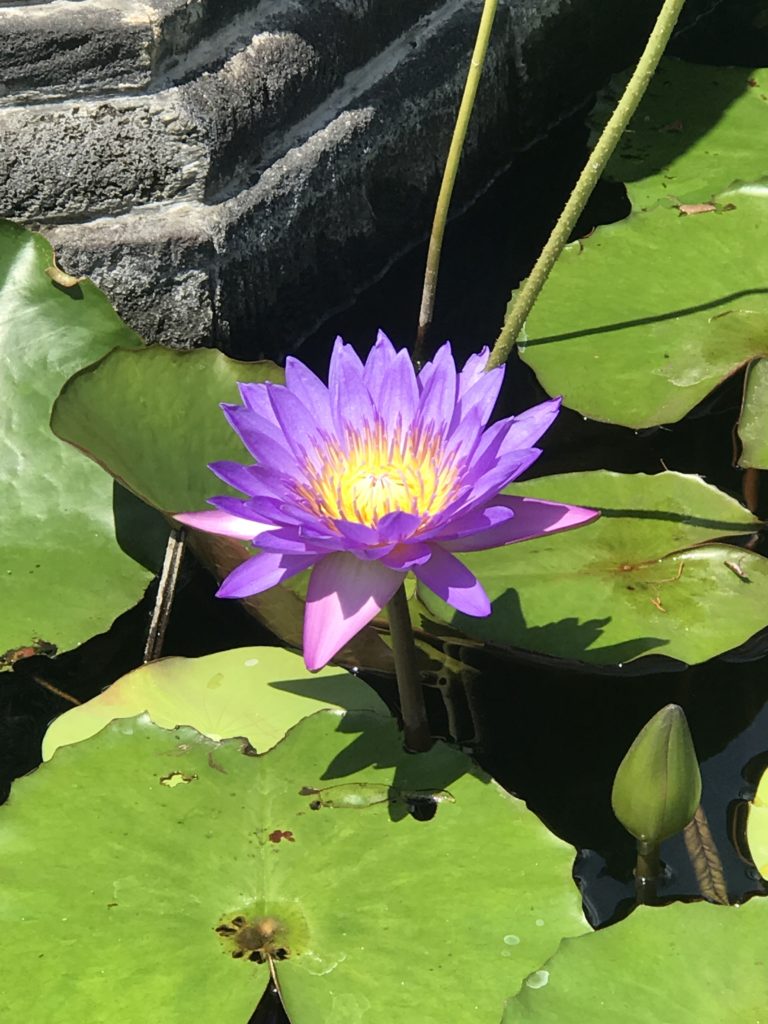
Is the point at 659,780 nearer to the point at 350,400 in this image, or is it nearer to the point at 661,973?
the point at 661,973

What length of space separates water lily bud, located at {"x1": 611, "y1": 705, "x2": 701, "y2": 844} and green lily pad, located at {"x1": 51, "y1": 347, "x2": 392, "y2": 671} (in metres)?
0.40

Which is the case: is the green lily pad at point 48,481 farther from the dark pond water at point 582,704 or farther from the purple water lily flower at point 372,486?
the purple water lily flower at point 372,486

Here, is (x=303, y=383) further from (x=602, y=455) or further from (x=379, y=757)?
(x=602, y=455)

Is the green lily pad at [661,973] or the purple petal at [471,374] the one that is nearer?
the green lily pad at [661,973]

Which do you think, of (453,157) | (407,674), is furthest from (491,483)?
(453,157)

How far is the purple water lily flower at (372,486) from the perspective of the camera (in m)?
0.95

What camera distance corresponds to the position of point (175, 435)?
138 centimetres

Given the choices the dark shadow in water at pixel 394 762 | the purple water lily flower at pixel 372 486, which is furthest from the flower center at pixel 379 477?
the dark shadow in water at pixel 394 762

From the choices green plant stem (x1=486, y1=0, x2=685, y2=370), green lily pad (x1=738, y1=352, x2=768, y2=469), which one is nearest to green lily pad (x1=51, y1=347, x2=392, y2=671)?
green plant stem (x1=486, y1=0, x2=685, y2=370)

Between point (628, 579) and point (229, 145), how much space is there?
38.1 inches

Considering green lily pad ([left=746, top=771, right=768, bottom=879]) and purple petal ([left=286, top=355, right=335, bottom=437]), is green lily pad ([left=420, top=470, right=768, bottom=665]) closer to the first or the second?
green lily pad ([left=746, top=771, right=768, bottom=879])

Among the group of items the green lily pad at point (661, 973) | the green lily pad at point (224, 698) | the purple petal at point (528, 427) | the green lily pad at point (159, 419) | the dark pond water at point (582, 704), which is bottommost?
the dark pond water at point (582, 704)

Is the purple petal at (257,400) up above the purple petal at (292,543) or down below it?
above

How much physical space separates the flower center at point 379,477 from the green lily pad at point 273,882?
0.89 feet
